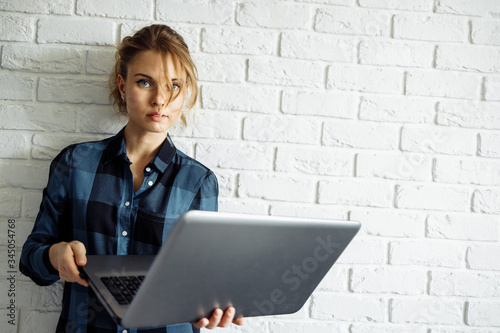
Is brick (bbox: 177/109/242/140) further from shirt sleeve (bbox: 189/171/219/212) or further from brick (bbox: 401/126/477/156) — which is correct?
brick (bbox: 401/126/477/156)

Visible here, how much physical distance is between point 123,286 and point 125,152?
458 mm

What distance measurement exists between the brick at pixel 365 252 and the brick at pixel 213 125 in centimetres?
54

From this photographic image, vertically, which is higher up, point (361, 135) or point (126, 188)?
point (361, 135)

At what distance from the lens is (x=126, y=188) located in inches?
46.7

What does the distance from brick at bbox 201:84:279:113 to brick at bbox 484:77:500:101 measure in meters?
0.71

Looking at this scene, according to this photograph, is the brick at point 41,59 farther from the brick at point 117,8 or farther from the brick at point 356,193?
Answer: the brick at point 356,193

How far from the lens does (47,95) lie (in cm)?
132

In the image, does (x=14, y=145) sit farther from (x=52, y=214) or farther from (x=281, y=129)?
(x=281, y=129)

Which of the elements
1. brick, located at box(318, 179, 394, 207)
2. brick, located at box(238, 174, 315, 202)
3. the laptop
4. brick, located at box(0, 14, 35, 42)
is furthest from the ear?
brick, located at box(318, 179, 394, 207)

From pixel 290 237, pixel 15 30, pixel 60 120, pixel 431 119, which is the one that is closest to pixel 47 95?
pixel 60 120

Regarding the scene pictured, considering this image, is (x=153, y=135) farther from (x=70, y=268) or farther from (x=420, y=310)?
(x=420, y=310)

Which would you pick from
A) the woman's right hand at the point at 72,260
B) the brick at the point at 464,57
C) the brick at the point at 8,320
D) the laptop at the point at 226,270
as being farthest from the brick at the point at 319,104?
the brick at the point at 8,320

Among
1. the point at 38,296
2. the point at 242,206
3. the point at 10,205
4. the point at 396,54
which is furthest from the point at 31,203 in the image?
the point at 396,54

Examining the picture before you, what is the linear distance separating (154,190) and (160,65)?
1.15 ft
